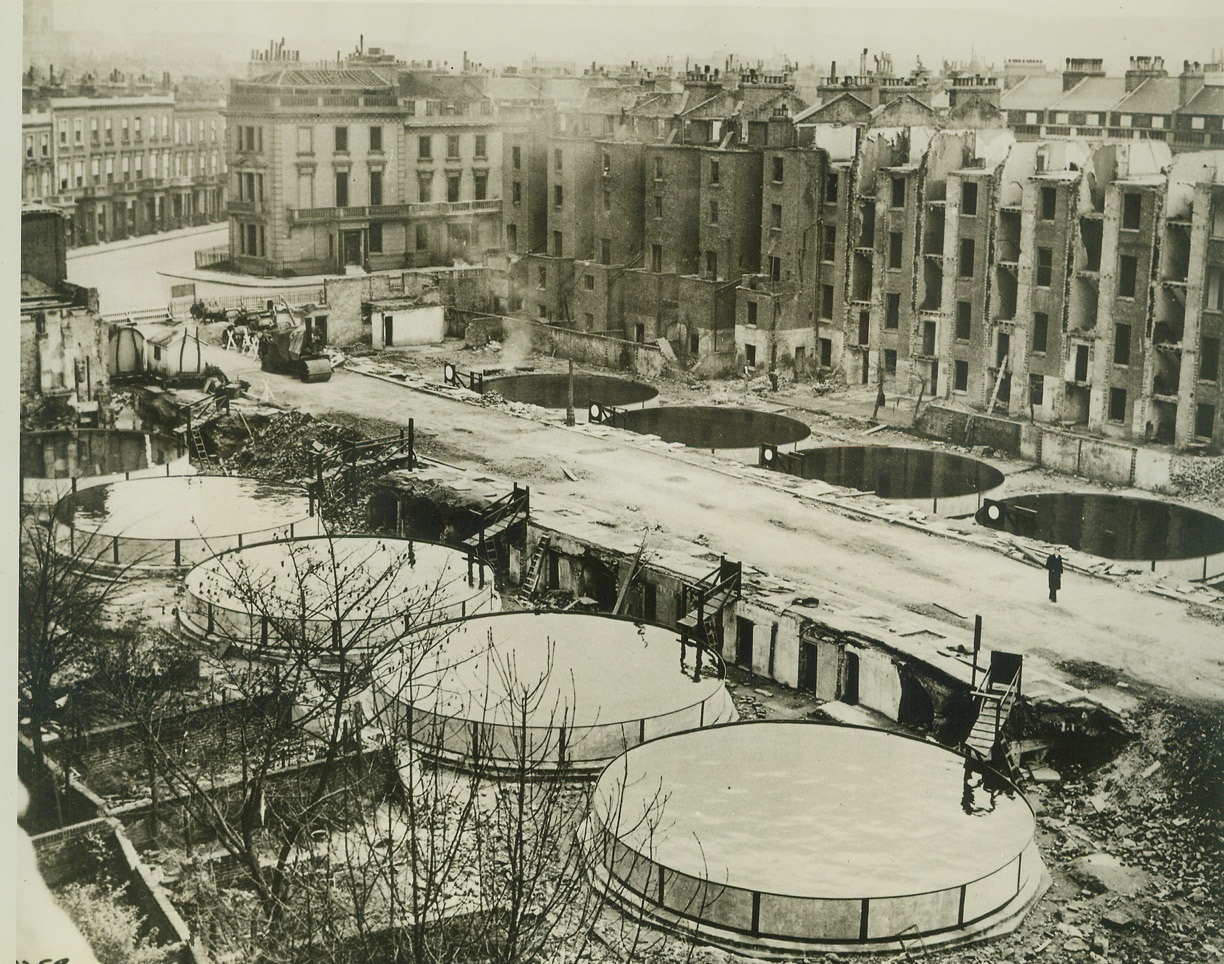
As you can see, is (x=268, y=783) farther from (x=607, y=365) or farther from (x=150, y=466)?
(x=607, y=365)

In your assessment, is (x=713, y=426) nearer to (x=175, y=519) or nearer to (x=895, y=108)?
(x=895, y=108)

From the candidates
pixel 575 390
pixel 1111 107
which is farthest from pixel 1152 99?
pixel 575 390

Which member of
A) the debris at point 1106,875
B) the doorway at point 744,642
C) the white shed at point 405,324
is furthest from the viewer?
the white shed at point 405,324

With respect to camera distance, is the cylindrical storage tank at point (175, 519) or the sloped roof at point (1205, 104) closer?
the cylindrical storage tank at point (175, 519)

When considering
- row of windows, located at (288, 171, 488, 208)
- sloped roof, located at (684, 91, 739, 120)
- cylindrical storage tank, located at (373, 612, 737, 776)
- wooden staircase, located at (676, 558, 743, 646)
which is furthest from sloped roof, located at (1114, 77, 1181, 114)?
row of windows, located at (288, 171, 488, 208)

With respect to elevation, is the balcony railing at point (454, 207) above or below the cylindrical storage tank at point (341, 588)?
above

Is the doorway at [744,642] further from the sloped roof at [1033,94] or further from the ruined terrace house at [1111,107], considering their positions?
the sloped roof at [1033,94]

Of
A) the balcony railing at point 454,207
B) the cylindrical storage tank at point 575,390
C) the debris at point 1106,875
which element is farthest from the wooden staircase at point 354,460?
the balcony railing at point 454,207
